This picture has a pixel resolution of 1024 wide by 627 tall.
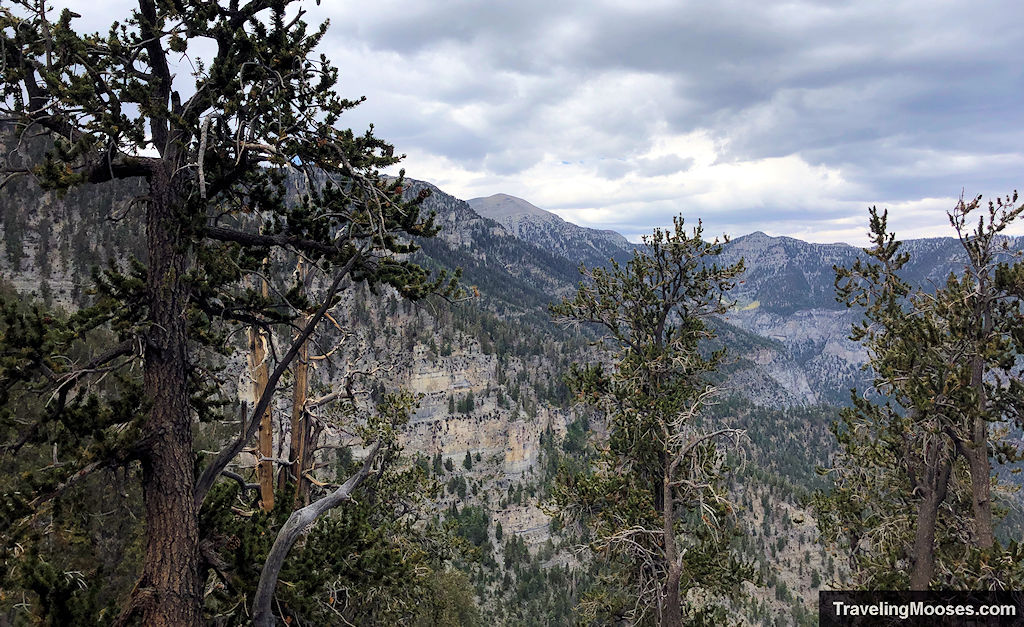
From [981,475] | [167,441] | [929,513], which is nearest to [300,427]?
[167,441]

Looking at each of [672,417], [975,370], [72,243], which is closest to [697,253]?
[672,417]

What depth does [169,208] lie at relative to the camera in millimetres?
5363

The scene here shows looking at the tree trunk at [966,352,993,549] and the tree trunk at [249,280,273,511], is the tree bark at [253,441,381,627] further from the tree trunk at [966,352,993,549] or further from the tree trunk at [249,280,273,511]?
the tree trunk at [966,352,993,549]

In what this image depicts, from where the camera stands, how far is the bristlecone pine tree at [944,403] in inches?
372

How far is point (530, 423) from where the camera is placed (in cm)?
9812

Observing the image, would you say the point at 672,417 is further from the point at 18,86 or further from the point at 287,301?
the point at 18,86

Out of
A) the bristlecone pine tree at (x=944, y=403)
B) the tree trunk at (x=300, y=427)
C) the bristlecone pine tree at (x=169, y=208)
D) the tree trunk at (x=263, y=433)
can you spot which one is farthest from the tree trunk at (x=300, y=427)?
the bristlecone pine tree at (x=944, y=403)

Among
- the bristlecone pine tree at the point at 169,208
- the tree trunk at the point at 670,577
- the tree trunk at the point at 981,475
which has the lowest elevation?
the tree trunk at the point at 670,577

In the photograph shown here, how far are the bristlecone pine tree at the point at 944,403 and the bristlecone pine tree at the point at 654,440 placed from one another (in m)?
3.17

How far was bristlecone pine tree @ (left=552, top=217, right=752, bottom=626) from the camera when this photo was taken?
11.1m

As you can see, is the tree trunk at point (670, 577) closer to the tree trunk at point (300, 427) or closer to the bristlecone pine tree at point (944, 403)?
the bristlecone pine tree at point (944, 403)

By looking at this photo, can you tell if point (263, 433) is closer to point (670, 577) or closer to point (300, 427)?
point (300, 427)

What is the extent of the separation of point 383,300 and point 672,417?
111581mm

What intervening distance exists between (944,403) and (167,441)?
11.7 metres
